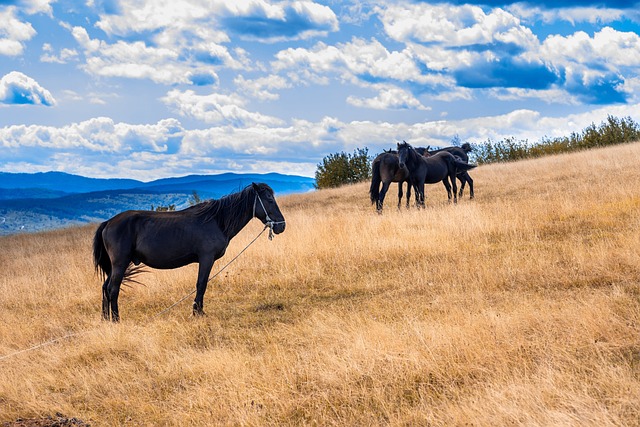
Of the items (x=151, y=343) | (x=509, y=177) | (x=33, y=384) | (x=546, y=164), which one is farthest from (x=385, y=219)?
(x=546, y=164)

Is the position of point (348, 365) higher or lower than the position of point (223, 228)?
lower

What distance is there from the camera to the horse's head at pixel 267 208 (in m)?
8.34

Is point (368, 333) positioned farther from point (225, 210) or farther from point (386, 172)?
point (386, 172)

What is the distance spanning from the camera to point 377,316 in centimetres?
755

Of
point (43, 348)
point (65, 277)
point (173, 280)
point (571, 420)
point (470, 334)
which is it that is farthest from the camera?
point (65, 277)

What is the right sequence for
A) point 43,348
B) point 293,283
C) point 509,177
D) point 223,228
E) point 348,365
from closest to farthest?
1. point 348,365
2. point 43,348
3. point 223,228
4. point 293,283
5. point 509,177

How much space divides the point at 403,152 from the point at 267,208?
10.5 m

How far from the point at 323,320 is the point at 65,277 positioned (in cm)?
781

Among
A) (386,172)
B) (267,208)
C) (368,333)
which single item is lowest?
(368,333)

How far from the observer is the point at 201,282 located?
8.28 m

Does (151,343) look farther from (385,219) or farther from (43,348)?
(385,219)

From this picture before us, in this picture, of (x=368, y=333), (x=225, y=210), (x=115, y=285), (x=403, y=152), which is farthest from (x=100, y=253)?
(x=403, y=152)

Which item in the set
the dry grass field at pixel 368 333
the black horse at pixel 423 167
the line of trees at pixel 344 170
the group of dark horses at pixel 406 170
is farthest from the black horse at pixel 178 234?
the line of trees at pixel 344 170

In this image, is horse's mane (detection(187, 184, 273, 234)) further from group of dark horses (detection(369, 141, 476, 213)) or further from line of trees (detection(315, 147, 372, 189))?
line of trees (detection(315, 147, 372, 189))
